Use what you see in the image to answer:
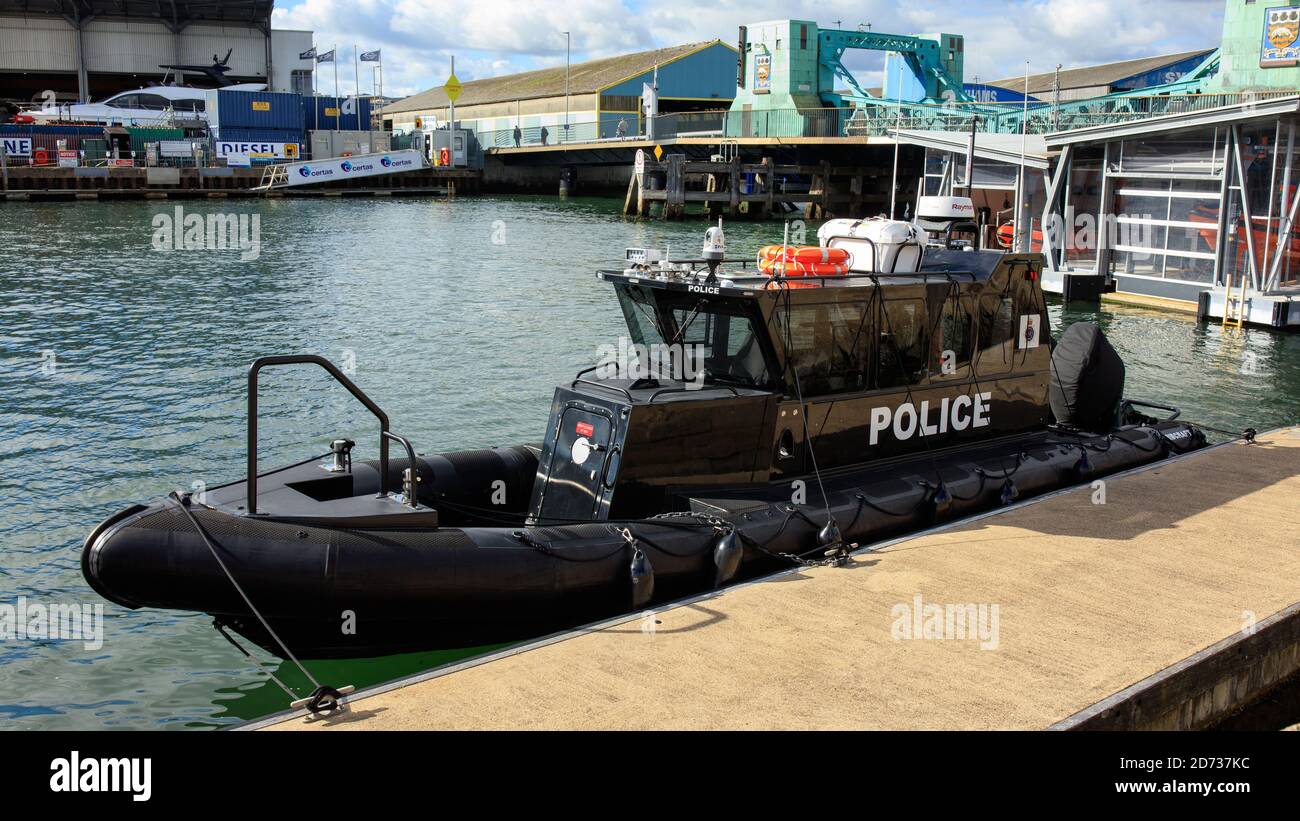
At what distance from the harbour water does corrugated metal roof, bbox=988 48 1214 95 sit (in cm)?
3839

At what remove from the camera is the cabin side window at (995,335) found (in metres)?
11.8

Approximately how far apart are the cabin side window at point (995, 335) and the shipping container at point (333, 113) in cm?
6787

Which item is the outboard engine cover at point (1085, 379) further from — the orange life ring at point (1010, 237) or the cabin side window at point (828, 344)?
the orange life ring at point (1010, 237)

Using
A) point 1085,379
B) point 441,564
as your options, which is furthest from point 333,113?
point 441,564

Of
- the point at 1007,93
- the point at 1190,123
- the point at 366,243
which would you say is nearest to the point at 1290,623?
the point at 1190,123

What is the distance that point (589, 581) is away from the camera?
8.79m

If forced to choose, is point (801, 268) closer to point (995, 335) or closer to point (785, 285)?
point (785, 285)

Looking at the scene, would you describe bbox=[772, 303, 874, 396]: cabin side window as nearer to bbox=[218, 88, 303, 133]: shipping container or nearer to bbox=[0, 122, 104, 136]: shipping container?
bbox=[0, 122, 104, 136]: shipping container

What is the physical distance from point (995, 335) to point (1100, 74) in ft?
222

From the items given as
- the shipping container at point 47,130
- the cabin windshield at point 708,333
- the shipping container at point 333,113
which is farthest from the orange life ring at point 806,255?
the shipping container at point 333,113

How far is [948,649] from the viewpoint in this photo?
25.1ft

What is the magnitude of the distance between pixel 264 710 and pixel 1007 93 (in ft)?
207

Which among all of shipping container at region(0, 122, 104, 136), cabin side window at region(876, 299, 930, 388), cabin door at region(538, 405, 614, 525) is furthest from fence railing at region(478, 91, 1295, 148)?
shipping container at region(0, 122, 104, 136)
